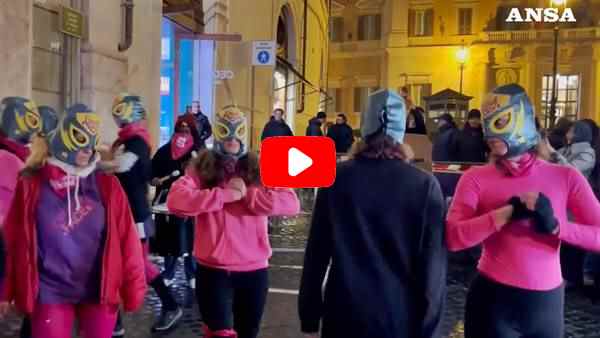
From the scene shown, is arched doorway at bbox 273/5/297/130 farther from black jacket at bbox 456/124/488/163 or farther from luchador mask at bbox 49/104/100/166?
luchador mask at bbox 49/104/100/166

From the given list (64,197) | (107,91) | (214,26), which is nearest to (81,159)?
(64,197)

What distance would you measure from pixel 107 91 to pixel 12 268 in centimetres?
703

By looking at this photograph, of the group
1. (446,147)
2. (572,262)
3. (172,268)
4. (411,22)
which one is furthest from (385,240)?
(411,22)

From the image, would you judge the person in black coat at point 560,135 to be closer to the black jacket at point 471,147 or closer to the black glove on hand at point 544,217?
the black jacket at point 471,147

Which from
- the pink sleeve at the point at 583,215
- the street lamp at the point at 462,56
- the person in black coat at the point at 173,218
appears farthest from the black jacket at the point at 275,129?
the street lamp at the point at 462,56

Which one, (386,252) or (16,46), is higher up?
(16,46)

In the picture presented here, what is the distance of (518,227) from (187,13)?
1227 centimetres

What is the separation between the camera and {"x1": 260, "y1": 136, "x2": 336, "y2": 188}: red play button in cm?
237

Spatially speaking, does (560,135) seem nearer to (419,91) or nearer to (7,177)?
(7,177)

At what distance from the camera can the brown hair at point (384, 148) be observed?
2547 millimetres

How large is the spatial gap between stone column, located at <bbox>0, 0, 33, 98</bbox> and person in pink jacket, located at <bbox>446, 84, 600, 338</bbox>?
247 inches

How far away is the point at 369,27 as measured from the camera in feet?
134

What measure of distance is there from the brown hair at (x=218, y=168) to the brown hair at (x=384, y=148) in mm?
1112

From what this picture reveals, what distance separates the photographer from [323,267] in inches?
104
